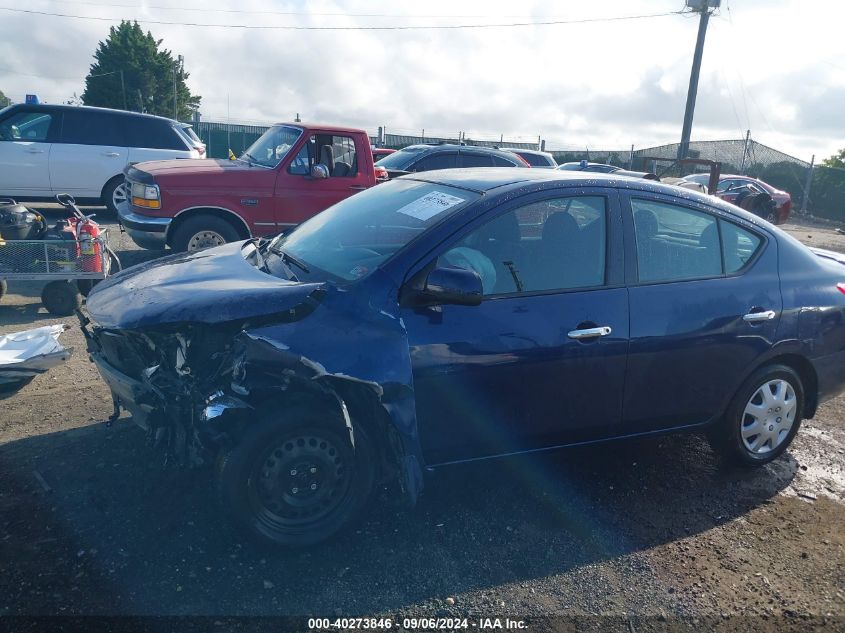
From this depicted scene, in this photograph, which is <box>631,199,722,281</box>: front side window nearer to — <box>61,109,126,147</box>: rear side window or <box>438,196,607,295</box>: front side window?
<box>438,196,607,295</box>: front side window

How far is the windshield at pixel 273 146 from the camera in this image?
850 centimetres

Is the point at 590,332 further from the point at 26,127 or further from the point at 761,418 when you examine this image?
the point at 26,127

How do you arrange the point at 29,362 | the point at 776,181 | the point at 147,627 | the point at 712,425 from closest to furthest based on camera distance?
the point at 147,627 < the point at 712,425 < the point at 29,362 < the point at 776,181

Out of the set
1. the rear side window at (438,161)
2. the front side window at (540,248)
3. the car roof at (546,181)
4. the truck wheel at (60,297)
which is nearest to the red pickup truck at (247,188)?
the truck wheel at (60,297)

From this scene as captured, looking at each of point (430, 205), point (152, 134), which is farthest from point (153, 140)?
point (430, 205)

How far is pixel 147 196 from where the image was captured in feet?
25.8

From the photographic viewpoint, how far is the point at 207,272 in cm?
365

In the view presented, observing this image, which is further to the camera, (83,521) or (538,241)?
(538,241)

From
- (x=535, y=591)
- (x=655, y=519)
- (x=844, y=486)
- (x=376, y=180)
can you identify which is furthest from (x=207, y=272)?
(x=376, y=180)

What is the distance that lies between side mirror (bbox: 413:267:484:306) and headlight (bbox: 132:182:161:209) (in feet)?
18.9

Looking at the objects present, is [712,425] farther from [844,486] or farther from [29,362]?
[29,362]

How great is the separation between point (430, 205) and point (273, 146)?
5.71 m

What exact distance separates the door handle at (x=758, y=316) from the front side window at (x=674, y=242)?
0.29 m

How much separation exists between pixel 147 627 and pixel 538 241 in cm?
250
